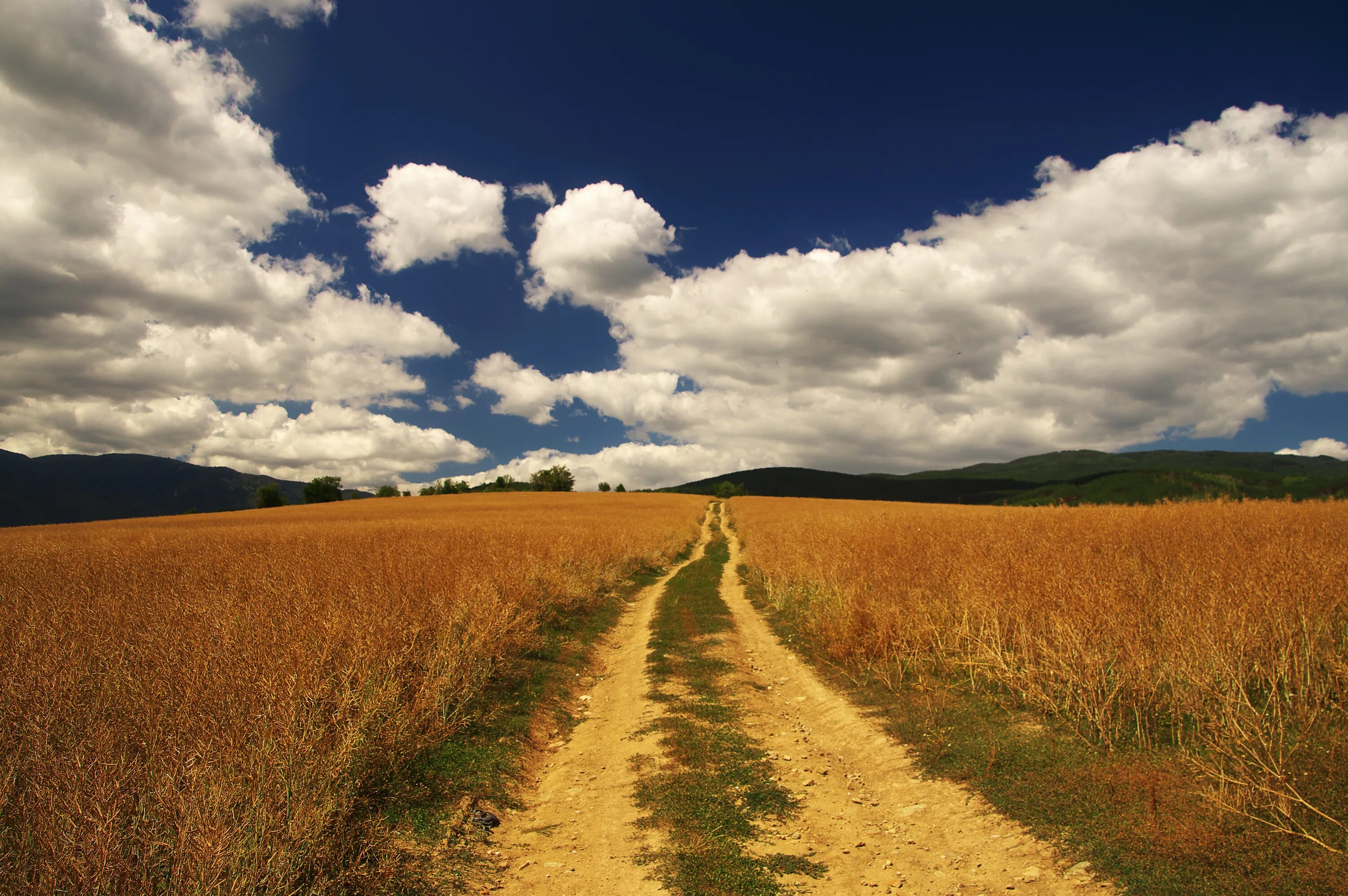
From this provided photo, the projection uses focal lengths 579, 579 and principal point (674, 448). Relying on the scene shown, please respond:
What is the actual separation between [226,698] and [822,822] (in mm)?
5202

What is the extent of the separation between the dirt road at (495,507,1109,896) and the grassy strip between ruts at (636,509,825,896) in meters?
0.16

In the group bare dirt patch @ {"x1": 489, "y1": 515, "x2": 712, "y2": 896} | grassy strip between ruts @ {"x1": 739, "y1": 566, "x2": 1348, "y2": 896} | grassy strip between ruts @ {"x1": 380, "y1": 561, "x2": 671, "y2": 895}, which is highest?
grassy strip between ruts @ {"x1": 739, "y1": 566, "x2": 1348, "y2": 896}

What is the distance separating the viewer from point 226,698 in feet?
16.1

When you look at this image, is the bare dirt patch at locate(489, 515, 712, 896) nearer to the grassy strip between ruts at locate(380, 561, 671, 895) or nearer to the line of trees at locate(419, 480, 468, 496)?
the grassy strip between ruts at locate(380, 561, 671, 895)

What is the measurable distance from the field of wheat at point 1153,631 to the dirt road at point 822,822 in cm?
141

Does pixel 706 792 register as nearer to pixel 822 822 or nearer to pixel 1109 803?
pixel 822 822

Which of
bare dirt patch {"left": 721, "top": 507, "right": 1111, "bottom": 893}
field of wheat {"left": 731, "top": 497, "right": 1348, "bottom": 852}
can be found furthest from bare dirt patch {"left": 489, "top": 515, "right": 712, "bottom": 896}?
field of wheat {"left": 731, "top": 497, "right": 1348, "bottom": 852}

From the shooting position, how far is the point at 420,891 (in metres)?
4.05

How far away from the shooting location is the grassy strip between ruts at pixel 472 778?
432cm

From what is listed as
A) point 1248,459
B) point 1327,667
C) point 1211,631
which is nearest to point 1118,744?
point 1211,631

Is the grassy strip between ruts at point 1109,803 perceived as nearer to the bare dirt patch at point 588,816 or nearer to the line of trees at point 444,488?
the bare dirt patch at point 588,816

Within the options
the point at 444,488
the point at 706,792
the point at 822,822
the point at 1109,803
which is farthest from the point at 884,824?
the point at 444,488

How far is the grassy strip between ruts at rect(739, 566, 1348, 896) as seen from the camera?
3.65m

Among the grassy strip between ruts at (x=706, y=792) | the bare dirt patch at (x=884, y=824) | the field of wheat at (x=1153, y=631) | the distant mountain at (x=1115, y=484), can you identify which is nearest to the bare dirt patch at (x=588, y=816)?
the grassy strip between ruts at (x=706, y=792)
